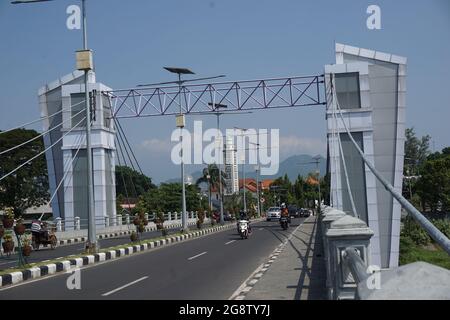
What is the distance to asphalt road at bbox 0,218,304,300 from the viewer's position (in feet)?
30.6

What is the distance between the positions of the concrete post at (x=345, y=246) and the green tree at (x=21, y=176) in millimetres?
40707

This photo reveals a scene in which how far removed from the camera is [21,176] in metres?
44.4

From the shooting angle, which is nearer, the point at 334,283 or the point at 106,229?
the point at 334,283

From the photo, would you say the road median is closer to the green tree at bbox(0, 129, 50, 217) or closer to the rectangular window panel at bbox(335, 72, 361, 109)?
the rectangular window panel at bbox(335, 72, 361, 109)

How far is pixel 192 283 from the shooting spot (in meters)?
10.5

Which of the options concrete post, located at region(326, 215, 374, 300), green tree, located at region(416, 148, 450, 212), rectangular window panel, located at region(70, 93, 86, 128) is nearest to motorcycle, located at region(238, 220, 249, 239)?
rectangular window panel, located at region(70, 93, 86, 128)

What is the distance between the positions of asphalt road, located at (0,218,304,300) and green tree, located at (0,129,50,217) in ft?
99.5

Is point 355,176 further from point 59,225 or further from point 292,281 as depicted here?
point 292,281

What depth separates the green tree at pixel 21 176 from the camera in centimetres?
4356

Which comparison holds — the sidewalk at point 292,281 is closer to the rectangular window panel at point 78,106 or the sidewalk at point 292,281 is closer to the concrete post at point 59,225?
the concrete post at point 59,225
